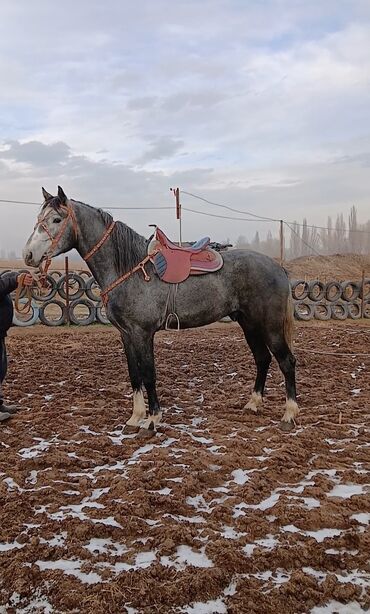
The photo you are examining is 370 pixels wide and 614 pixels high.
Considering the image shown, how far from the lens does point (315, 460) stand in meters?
3.52

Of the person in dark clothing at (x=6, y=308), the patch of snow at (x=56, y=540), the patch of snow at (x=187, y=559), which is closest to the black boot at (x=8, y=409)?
the person in dark clothing at (x=6, y=308)

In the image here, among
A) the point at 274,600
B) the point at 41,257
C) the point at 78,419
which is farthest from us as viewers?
the point at 78,419

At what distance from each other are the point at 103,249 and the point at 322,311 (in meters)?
11.8

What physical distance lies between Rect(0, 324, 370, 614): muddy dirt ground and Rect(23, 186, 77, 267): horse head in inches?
58.1

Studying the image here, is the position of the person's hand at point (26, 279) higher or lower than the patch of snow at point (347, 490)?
higher

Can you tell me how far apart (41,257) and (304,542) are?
9.47 ft

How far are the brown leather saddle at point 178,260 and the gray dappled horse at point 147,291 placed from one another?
0.07 meters

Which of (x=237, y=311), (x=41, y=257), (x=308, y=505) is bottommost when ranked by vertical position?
(x=308, y=505)

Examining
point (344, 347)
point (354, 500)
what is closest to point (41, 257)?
point (354, 500)

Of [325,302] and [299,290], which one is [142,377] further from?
[325,302]

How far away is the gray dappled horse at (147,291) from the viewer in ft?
13.5

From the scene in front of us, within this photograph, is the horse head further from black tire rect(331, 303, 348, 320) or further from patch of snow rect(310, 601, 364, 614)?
black tire rect(331, 303, 348, 320)

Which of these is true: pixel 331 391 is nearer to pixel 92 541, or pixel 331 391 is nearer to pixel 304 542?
pixel 304 542

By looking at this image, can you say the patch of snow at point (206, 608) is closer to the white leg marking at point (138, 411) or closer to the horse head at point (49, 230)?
the white leg marking at point (138, 411)
